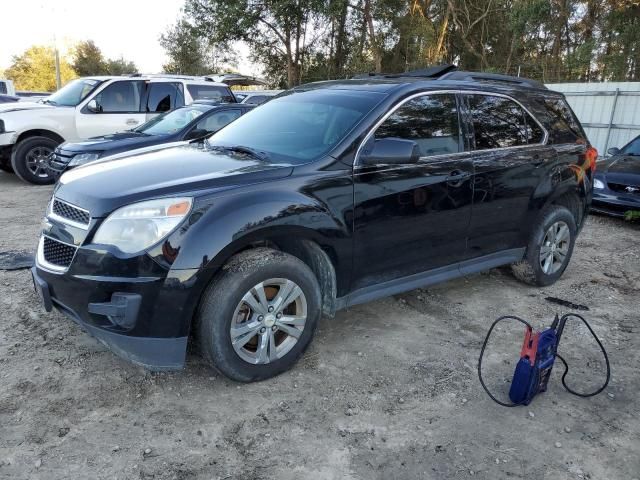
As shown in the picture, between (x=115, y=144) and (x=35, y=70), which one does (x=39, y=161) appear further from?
(x=35, y=70)

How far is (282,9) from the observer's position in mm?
21938

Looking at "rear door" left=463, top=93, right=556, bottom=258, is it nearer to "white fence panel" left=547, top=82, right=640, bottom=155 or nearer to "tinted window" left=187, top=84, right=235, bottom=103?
"tinted window" left=187, top=84, right=235, bottom=103

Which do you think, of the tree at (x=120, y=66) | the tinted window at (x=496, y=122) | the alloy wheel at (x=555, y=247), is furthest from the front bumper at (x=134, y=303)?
the tree at (x=120, y=66)

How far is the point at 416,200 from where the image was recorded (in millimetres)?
3623

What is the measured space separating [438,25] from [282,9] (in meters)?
6.61

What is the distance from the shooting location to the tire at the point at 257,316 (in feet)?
9.40

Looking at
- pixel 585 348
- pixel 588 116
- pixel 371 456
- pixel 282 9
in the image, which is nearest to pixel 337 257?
pixel 371 456

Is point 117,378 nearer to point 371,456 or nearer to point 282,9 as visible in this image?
point 371,456

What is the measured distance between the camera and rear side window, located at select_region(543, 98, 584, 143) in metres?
4.68

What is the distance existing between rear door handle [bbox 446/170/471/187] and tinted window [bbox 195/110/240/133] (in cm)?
487

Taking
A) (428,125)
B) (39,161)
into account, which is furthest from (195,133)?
(428,125)

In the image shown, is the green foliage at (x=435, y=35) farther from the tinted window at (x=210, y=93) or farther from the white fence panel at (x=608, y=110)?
the tinted window at (x=210, y=93)

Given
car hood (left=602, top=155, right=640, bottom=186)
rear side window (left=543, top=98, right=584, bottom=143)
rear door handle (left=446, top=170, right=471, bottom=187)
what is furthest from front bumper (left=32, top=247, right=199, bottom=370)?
car hood (left=602, top=155, right=640, bottom=186)

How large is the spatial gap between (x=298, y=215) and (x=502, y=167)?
6.47 feet
